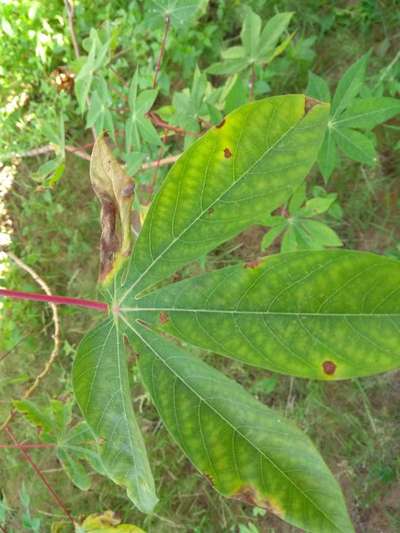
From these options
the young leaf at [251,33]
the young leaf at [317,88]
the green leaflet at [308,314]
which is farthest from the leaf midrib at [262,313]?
the young leaf at [251,33]

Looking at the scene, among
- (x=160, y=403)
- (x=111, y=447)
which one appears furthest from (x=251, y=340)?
(x=111, y=447)

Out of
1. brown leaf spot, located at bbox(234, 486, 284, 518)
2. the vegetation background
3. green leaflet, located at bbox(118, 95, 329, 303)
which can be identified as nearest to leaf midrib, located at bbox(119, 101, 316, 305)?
green leaflet, located at bbox(118, 95, 329, 303)

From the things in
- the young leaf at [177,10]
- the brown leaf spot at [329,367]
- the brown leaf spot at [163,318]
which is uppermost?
the young leaf at [177,10]

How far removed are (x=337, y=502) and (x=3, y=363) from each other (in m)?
2.99

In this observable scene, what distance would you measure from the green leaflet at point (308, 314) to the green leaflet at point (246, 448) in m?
0.08

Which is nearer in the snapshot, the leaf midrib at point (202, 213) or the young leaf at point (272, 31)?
the leaf midrib at point (202, 213)

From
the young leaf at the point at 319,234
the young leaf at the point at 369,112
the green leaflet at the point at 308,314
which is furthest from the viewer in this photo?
the young leaf at the point at 319,234

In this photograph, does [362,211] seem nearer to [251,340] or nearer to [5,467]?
[251,340]

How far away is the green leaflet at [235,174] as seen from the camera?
1023 millimetres

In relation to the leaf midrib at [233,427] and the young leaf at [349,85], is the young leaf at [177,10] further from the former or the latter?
the leaf midrib at [233,427]

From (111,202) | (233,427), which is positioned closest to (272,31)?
(111,202)

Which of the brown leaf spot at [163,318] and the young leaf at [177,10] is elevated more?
the young leaf at [177,10]

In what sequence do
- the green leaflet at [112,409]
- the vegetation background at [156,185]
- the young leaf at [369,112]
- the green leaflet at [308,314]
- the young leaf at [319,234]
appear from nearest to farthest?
the green leaflet at [308,314] → the green leaflet at [112,409] → the young leaf at [369,112] → the young leaf at [319,234] → the vegetation background at [156,185]

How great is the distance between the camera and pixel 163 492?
3.05m
